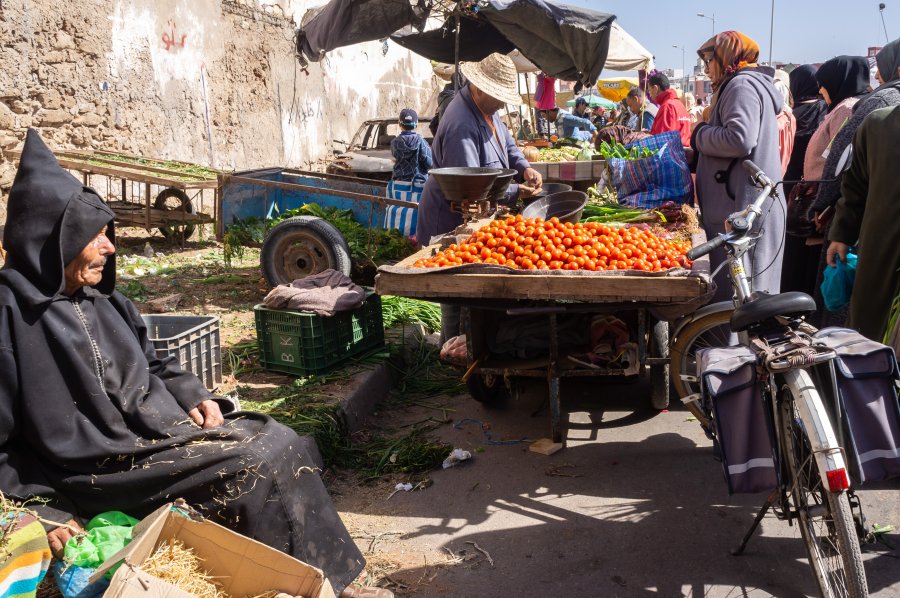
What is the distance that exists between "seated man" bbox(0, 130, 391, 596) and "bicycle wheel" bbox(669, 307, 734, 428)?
2426 millimetres

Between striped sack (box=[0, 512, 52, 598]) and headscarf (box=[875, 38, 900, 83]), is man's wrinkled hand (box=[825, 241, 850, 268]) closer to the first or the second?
headscarf (box=[875, 38, 900, 83])

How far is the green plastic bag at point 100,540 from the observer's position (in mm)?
2496

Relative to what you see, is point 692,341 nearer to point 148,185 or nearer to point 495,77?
point 495,77

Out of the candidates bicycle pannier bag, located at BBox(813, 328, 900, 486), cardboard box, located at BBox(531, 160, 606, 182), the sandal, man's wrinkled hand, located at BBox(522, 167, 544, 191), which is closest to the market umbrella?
cardboard box, located at BBox(531, 160, 606, 182)

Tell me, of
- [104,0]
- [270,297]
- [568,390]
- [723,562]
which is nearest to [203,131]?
[104,0]

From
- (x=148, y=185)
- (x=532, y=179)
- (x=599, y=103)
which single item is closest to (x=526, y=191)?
(x=532, y=179)

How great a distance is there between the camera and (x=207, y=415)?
3178 mm

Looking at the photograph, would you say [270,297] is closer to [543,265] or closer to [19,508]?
[543,265]

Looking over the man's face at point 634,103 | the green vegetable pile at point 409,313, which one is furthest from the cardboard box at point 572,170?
the man's face at point 634,103

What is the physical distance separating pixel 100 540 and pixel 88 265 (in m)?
0.99

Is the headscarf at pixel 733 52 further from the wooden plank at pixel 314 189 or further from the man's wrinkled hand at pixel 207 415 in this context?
the man's wrinkled hand at pixel 207 415

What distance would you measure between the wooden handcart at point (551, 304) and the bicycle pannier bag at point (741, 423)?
1040mm

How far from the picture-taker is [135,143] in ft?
37.7

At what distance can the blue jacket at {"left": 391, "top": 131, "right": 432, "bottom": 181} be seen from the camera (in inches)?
360
